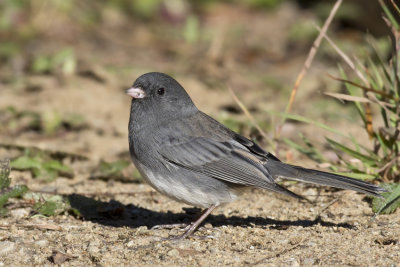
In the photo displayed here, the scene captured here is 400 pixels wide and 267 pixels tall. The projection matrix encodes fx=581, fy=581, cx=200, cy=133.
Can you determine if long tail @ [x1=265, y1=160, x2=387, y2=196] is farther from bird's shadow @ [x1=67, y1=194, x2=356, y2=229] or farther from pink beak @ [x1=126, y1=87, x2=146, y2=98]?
pink beak @ [x1=126, y1=87, x2=146, y2=98]

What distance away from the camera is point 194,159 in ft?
11.8

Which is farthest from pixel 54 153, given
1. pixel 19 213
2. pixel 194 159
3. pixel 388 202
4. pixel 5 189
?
pixel 388 202

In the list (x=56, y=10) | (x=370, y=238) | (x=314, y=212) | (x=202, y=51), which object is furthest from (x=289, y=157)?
(x=56, y=10)

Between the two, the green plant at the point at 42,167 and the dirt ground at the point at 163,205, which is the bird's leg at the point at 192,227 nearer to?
the dirt ground at the point at 163,205

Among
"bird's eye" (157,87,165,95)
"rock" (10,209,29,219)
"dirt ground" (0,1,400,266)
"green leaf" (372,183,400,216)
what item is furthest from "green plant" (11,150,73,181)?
"green leaf" (372,183,400,216)

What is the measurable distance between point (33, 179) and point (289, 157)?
197 cm

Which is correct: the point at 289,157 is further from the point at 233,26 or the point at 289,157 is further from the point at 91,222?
the point at 233,26

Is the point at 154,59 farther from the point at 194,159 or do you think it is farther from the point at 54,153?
the point at 194,159

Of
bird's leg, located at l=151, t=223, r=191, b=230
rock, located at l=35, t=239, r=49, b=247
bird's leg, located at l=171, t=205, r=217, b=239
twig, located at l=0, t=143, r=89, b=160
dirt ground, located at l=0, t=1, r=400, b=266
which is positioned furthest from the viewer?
twig, located at l=0, t=143, r=89, b=160

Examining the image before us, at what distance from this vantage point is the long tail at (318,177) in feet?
10.8

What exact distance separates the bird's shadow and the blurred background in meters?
0.80

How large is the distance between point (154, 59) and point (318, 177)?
4.54m

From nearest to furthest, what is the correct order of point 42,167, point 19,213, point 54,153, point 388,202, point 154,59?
point 388,202
point 19,213
point 42,167
point 54,153
point 154,59

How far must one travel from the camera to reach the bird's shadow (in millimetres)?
3742
